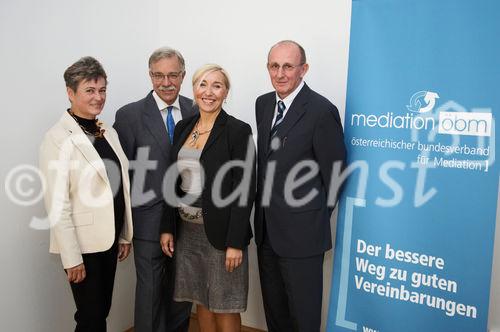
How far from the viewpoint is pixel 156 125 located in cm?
250

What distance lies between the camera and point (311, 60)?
295 cm

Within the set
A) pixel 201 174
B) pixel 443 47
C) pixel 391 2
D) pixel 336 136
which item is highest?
pixel 391 2

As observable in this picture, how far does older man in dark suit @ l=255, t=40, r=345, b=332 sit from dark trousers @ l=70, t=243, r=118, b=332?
0.87 metres

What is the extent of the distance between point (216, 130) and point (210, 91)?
20 cm

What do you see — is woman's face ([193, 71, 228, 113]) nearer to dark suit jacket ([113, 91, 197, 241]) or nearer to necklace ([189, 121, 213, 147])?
necklace ([189, 121, 213, 147])

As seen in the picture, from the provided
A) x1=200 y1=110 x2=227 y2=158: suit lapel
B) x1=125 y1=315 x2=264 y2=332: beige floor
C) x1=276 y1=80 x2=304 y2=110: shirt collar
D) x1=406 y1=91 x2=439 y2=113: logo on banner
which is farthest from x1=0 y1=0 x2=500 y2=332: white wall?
x1=200 y1=110 x2=227 y2=158: suit lapel

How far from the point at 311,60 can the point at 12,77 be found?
5.89 feet

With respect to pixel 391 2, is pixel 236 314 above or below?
below

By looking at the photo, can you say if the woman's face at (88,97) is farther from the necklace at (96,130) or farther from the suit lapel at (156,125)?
the suit lapel at (156,125)

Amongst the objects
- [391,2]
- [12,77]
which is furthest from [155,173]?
[391,2]

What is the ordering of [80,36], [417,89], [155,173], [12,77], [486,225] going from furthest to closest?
[80,36], [155,173], [12,77], [417,89], [486,225]

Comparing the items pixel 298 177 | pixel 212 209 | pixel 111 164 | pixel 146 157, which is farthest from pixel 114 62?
pixel 298 177

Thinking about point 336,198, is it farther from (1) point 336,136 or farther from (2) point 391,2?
(2) point 391,2

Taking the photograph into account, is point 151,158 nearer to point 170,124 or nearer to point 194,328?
point 170,124
